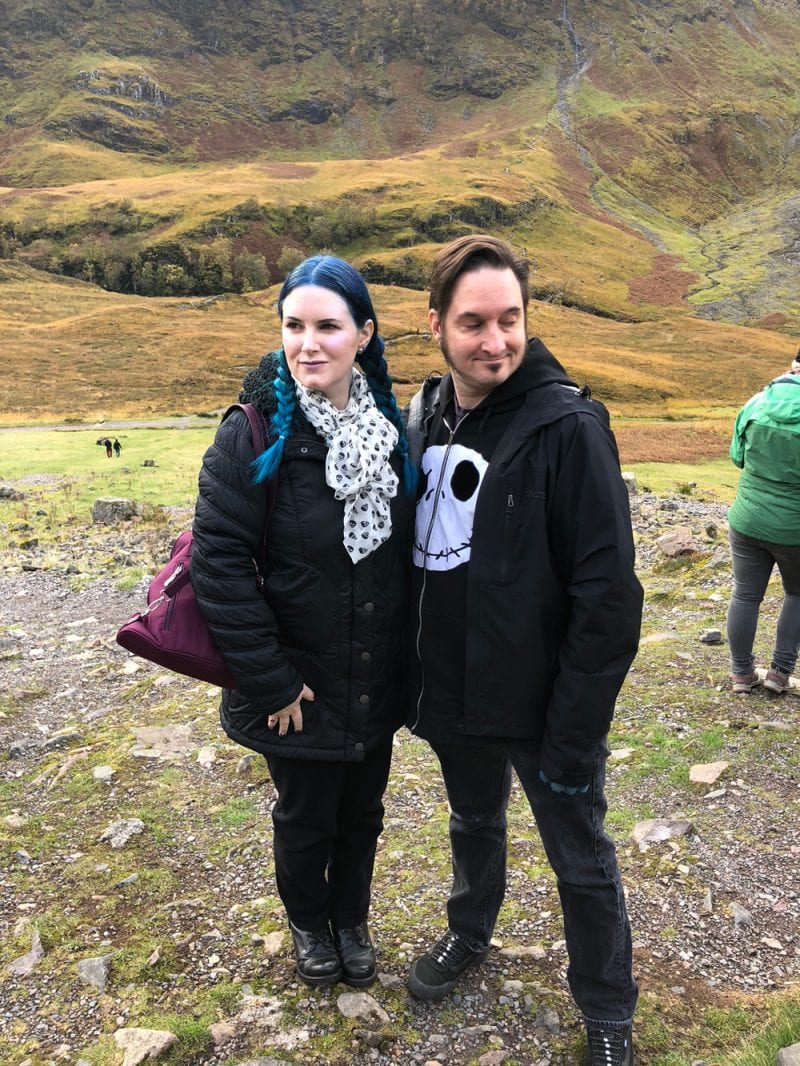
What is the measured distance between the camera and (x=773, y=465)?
240 inches

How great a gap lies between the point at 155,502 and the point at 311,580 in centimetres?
1883

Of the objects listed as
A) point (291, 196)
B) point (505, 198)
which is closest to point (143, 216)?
point (291, 196)

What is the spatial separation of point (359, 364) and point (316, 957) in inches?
121

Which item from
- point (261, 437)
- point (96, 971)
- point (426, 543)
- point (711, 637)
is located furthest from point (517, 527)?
point (711, 637)

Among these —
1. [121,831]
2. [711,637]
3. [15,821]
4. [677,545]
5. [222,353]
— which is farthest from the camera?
[222,353]

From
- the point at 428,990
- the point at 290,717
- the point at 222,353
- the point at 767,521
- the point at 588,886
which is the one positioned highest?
the point at 222,353

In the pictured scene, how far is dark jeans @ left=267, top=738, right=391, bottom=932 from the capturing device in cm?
354

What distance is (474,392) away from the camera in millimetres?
3252

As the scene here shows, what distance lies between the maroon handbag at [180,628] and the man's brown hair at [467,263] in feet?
3.12

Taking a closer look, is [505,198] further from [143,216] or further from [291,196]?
[143,216]

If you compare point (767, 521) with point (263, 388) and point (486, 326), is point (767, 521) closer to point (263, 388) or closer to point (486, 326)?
point (486, 326)

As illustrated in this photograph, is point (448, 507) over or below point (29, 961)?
over

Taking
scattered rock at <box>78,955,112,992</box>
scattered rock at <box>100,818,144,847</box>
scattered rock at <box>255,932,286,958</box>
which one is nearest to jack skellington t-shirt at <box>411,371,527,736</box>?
scattered rock at <box>255,932,286,958</box>

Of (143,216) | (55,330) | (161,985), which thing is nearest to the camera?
(161,985)
